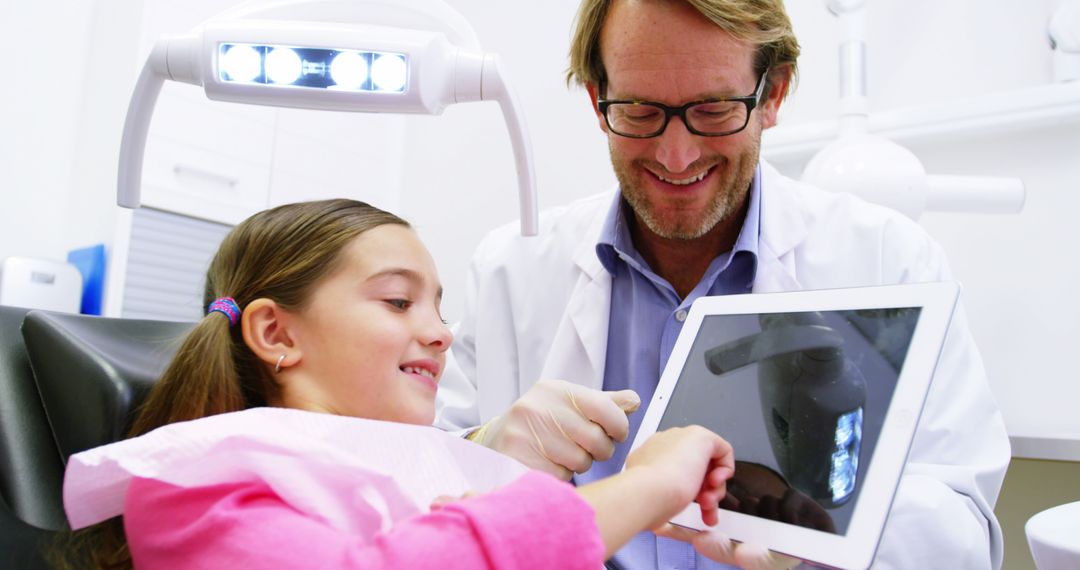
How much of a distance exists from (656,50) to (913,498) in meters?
0.73

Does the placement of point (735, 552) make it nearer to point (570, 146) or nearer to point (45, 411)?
point (45, 411)

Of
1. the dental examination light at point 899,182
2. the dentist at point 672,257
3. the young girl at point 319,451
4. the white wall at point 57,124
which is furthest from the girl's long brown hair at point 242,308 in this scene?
the white wall at point 57,124

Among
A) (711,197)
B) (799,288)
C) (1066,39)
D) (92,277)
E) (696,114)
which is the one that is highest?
(1066,39)

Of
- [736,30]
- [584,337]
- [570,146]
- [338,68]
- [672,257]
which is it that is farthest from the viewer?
[570,146]

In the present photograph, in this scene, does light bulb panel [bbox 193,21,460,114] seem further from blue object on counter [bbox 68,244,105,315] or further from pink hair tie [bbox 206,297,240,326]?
blue object on counter [bbox 68,244,105,315]

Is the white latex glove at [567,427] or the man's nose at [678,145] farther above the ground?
the man's nose at [678,145]

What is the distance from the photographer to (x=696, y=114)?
132 centimetres

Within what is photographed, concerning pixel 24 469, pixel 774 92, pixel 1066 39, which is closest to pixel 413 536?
pixel 24 469

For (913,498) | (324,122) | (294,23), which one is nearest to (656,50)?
(294,23)

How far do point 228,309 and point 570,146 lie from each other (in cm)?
176

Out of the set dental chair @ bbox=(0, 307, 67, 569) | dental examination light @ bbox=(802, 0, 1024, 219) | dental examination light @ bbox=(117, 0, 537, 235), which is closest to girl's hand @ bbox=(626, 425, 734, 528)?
dental examination light @ bbox=(117, 0, 537, 235)

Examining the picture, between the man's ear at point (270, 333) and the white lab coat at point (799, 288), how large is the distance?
1.70 ft

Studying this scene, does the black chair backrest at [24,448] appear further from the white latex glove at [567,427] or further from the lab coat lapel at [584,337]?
the lab coat lapel at [584,337]

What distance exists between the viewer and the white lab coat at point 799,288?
1.04 meters
